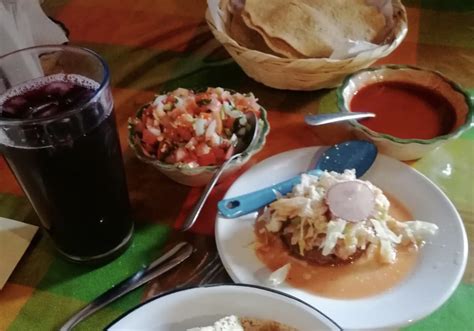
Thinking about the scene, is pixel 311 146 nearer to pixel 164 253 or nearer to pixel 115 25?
pixel 164 253

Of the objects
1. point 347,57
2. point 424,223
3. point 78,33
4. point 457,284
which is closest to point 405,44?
point 347,57

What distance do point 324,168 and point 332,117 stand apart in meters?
0.12

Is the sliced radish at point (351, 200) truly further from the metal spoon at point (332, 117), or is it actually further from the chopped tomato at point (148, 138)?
the chopped tomato at point (148, 138)

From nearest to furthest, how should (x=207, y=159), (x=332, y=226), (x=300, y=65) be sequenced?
1. (x=332, y=226)
2. (x=207, y=159)
3. (x=300, y=65)

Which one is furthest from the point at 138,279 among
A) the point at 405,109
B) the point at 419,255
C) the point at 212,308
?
the point at 405,109

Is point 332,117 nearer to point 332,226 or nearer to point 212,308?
point 332,226

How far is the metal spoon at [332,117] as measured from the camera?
107 centimetres

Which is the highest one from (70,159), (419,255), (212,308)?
(70,159)

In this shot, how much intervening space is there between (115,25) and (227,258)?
897 millimetres

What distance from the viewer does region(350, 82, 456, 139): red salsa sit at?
1078 millimetres

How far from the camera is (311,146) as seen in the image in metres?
1.10

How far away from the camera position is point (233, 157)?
0.98 metres

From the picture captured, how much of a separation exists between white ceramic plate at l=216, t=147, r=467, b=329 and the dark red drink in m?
0.19

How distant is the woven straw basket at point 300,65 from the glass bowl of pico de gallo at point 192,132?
0.32 feet
